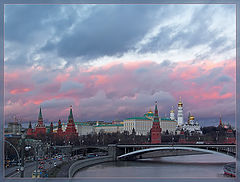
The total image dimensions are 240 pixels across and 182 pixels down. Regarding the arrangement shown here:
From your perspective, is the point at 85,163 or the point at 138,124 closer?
the point at 85,163

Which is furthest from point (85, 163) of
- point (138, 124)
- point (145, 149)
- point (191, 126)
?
point (191, 126)

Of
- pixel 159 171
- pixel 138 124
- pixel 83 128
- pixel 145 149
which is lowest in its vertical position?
pixel 83 128

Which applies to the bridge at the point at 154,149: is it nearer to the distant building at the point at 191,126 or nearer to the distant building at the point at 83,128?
the distant building at the point at 83,128

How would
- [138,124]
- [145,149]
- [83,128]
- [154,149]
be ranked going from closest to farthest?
[154,149] < [145,149] < [138,124] < [83,128]

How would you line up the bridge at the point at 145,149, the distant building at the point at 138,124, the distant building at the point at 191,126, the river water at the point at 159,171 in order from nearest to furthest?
the river water at the point at 159,171
the bridge at the point at 145,149
the distant building at the point at 138,124
the distant building at the point at 191,126

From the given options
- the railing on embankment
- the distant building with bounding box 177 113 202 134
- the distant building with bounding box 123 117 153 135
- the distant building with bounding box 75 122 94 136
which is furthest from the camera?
the distant building with bounding box 177 113 202 134

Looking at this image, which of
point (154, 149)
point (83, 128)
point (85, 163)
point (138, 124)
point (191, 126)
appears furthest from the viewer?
point (191, 126)

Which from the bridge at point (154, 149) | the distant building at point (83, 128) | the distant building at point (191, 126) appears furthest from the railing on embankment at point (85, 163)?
the distant building at point (191, 126)

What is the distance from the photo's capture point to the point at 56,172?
12.9 meters

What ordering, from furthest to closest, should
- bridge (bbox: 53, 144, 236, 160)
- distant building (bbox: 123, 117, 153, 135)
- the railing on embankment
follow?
distant building (bbox: 123, 117, 153, 135), bridge (bbox: 53, 144, 236, 160), the railing on embankment

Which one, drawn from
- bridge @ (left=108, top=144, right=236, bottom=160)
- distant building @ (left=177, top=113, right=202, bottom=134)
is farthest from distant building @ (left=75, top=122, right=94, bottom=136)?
bridge @ (left=108, top=144, right=236, bottom=160)

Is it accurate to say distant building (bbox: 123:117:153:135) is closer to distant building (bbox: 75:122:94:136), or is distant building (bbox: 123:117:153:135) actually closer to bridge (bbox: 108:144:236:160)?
distant building (bbox: 75:122:94:136)

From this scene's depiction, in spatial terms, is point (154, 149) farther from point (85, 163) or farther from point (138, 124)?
point (138, 124)

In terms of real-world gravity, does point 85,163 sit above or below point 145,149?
below
